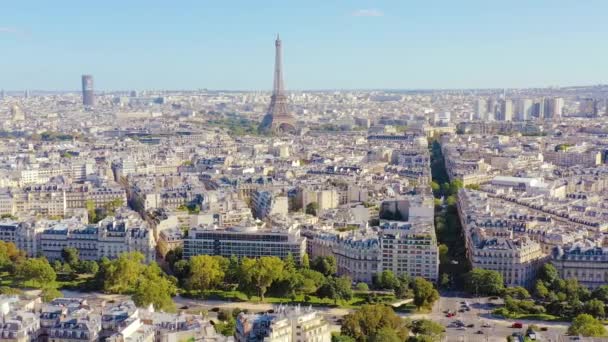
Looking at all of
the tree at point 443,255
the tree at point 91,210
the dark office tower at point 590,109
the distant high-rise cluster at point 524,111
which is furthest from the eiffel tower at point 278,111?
the tree at point 443,255

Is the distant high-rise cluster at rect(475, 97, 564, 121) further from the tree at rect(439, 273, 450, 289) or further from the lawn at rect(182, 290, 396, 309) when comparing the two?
the lawn at rect(182, 290, 396, 309)

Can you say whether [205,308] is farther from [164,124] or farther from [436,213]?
[164,124]

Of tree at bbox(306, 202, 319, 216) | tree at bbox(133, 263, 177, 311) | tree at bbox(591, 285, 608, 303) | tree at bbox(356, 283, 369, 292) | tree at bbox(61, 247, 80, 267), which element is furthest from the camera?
tree at bbox(306, 202, 319, 216)

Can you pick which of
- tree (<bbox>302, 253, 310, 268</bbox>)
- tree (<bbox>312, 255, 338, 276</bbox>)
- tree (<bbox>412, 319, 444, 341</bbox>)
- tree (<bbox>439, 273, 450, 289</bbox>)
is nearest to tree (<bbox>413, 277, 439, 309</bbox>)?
tree (<bbox>439, 273, 450, 289</bbox>)

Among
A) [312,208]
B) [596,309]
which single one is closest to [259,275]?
[596,309]

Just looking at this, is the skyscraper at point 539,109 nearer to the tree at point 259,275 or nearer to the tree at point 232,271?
the tree at point 232,271

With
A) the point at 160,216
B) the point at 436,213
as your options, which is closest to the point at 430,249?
the point at 436,213

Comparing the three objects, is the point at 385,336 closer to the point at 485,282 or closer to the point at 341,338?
the point at 341,338
